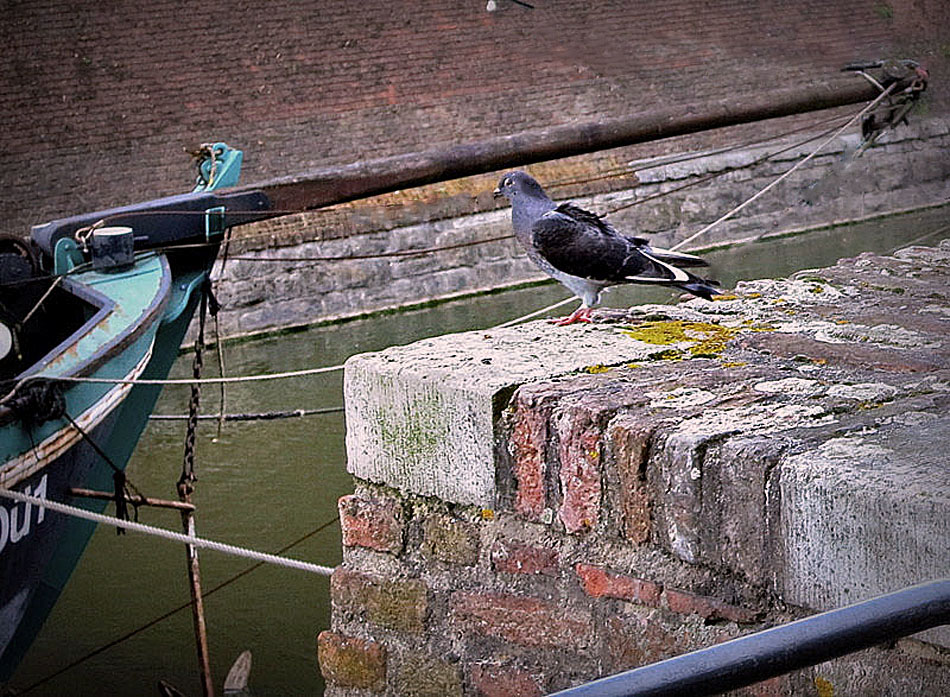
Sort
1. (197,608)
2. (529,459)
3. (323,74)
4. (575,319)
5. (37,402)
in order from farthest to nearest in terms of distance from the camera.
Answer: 1. (323,74)
2. (197,608)
3. (37,402)
4. (575,319)
5. (529,459)

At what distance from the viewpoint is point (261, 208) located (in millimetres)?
6664

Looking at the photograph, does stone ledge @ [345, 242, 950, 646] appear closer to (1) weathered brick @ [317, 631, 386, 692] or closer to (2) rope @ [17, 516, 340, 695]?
(1) weathered brick @ [317, 631, 386, 692]

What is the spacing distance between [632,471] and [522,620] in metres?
0.33

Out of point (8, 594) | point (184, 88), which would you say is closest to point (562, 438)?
point (8, 594)

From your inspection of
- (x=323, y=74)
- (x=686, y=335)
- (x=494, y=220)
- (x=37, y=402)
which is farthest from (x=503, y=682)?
(x=323, y=74)

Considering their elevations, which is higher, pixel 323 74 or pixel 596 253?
pixel 323 74

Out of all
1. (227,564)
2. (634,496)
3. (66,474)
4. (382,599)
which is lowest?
(227,564)

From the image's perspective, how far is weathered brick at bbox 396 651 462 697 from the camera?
2.11 meters

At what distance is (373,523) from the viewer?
2.19 meters

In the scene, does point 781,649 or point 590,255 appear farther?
point 590,255

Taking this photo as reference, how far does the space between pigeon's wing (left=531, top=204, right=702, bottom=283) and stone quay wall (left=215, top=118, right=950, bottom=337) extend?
678 centimetres

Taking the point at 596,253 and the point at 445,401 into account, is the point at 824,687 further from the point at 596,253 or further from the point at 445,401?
the point at 596,253

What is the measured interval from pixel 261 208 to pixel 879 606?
5.84 meters

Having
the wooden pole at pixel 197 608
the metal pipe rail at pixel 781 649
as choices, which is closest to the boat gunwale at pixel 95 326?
the wooden pole at pixel 197 608
